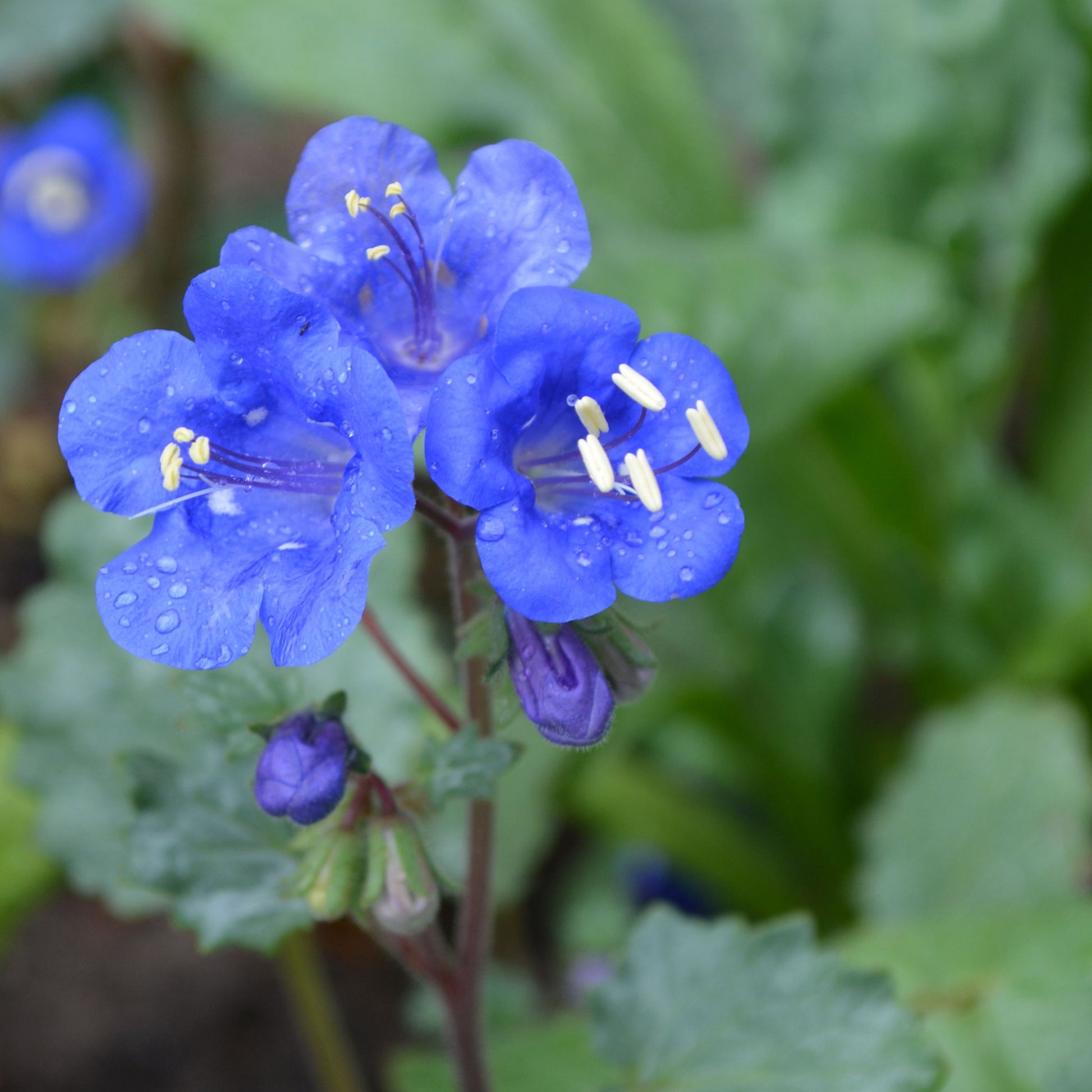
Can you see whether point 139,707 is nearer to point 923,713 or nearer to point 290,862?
point 290,862

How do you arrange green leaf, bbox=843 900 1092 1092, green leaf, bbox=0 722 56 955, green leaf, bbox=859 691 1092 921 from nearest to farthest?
green leaf, bbox=843 900 1092 1092 < green leaf, bbox=0 722 56 955 < green leaf, bbox=859 691 1092 921

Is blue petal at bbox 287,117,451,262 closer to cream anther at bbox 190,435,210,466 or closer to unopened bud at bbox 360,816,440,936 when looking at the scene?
cream anther at bbox 190,435,210,466

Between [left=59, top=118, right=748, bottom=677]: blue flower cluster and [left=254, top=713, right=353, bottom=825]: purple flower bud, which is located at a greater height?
[left=59, top=118, right=748, bottom=677]: blue flower cluster

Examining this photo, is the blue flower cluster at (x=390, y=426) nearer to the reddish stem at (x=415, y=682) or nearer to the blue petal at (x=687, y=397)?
the blue petal at (x=687, y=397)

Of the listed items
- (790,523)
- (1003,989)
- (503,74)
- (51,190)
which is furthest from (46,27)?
(1003,989)

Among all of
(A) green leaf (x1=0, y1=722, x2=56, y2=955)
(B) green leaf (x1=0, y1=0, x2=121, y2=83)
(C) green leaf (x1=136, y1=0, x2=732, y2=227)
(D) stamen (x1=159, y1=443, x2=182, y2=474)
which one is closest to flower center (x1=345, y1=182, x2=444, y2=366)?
(D) stamen (x1=159, y1=443, x2=182, y2=474)

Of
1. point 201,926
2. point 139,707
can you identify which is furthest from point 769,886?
point 201,926

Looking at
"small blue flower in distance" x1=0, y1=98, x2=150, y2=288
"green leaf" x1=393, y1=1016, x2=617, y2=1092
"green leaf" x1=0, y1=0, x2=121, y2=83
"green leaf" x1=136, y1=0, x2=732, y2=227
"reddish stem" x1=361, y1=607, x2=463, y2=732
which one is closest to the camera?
"reddish stem" x1=361, y1=607, x2=463, y2=732

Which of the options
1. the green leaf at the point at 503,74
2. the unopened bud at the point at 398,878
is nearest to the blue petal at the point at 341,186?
the unopened bud at the point at 398,878

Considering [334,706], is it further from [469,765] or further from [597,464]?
[597,464]
